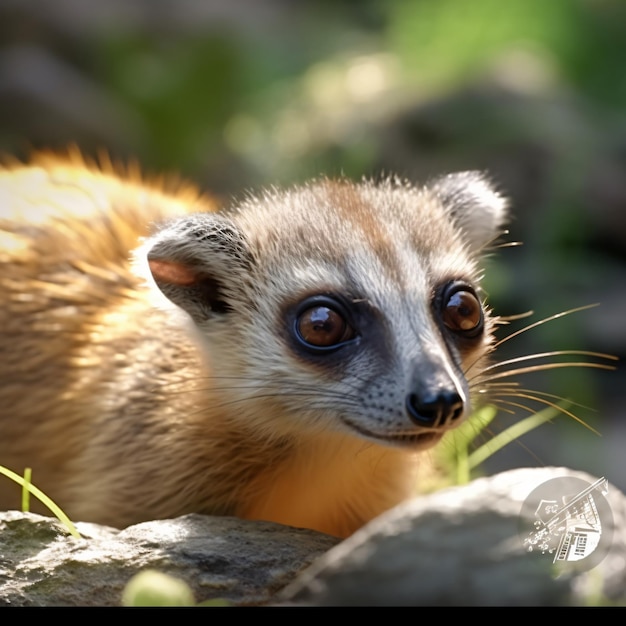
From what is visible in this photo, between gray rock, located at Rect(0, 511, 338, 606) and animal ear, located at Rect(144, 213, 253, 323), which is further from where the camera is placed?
animal ear, located at Rect(144, 213, 253, 323)

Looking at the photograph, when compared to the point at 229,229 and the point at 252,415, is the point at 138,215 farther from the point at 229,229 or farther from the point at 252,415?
the point at 252,415

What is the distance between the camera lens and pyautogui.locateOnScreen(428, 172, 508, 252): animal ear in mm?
5203

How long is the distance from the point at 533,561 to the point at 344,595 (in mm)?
520

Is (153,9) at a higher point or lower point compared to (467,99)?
higher

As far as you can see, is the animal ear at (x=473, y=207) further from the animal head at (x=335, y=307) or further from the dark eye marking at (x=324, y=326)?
the dark eye marking at (x=324, y=326)

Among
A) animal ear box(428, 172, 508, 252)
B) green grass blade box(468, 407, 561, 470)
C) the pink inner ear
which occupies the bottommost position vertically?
green grass blade box(468, 407, 561, 470)

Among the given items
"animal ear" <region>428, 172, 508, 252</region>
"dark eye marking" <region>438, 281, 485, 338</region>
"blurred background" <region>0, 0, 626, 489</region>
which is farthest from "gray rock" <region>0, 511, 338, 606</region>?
"blurred background" <region>0, 0, 626, 489</region>

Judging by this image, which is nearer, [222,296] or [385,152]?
[222,296]

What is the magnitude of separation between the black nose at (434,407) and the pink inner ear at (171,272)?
1.37 metres

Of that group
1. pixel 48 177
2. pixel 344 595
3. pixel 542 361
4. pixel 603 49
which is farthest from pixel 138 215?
pixel 603 49

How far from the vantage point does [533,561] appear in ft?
8.75

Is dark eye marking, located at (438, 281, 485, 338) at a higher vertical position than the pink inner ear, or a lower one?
lower

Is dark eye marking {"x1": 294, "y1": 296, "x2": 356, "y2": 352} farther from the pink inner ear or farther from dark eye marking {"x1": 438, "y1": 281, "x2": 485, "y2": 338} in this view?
the pink inner ear

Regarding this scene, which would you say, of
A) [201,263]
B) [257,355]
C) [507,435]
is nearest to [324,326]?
[257,355]
